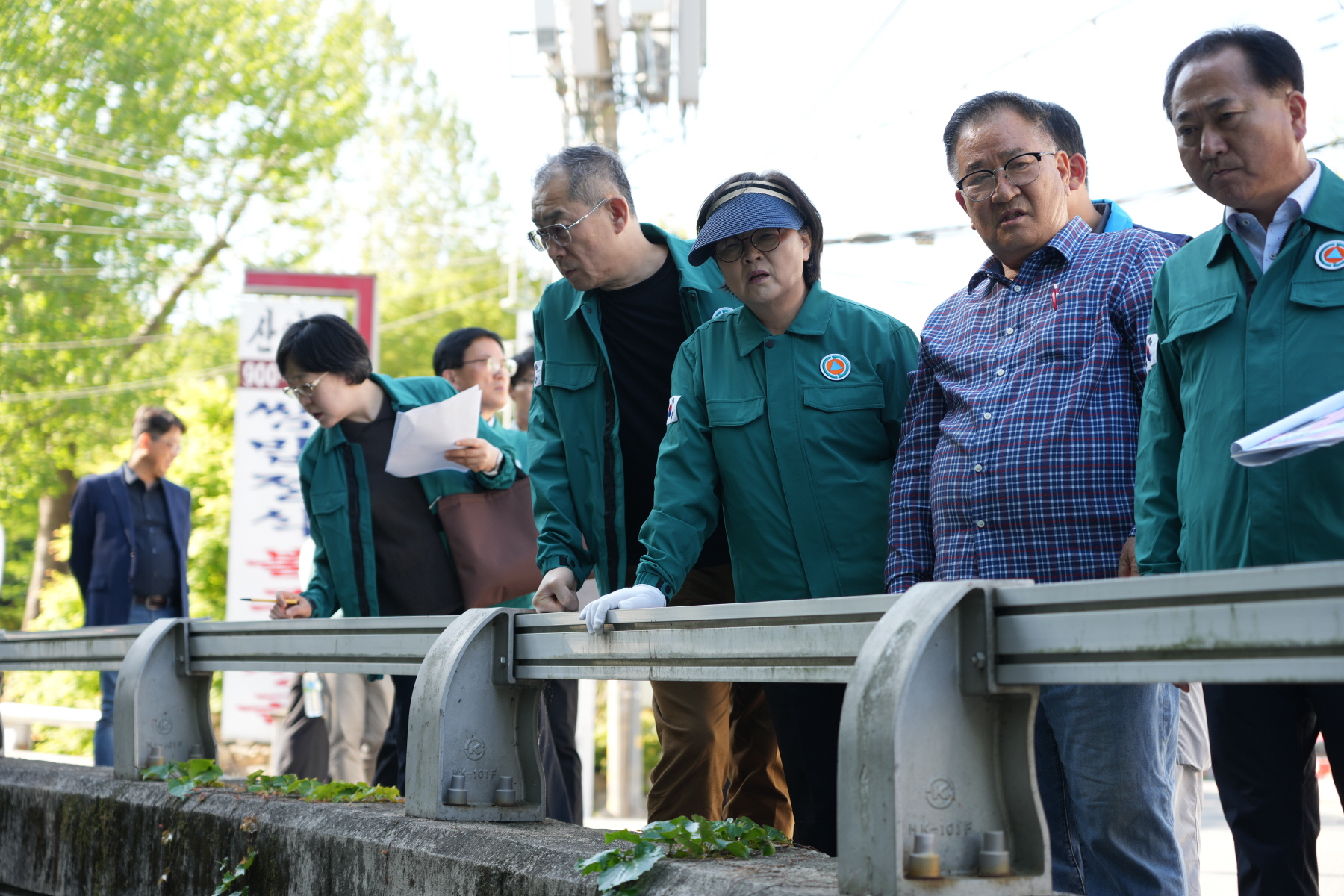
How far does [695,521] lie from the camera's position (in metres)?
2.97

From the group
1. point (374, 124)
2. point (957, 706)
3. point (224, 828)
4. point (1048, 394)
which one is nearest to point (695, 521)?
point (1048, 394)

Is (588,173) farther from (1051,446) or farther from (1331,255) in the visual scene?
(1331,255)

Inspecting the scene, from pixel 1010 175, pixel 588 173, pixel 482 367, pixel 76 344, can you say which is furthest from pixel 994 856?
pixel 76 344

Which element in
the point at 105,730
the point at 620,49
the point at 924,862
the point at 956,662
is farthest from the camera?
the point at 620,49

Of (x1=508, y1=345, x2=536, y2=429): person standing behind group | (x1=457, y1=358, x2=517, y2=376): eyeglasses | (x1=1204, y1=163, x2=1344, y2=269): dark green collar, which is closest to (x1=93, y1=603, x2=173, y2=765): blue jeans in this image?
(x1=508, y1=345, x2=536, y2=429): person standing behind group

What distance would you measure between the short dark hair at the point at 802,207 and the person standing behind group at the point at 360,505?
1373mm

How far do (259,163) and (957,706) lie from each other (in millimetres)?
24623

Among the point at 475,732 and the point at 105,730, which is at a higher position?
the point at 475,732

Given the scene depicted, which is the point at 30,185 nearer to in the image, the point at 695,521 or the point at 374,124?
the point at 374,124

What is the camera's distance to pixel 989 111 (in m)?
2.78

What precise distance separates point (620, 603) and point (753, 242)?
3.07ft

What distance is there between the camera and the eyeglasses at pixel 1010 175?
108 inches

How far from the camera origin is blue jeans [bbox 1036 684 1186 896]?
7.65ft

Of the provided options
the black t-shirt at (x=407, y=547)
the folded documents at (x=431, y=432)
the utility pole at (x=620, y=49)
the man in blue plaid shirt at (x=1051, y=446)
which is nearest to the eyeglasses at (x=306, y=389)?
the black t-shirt at (x=407, y=547)
